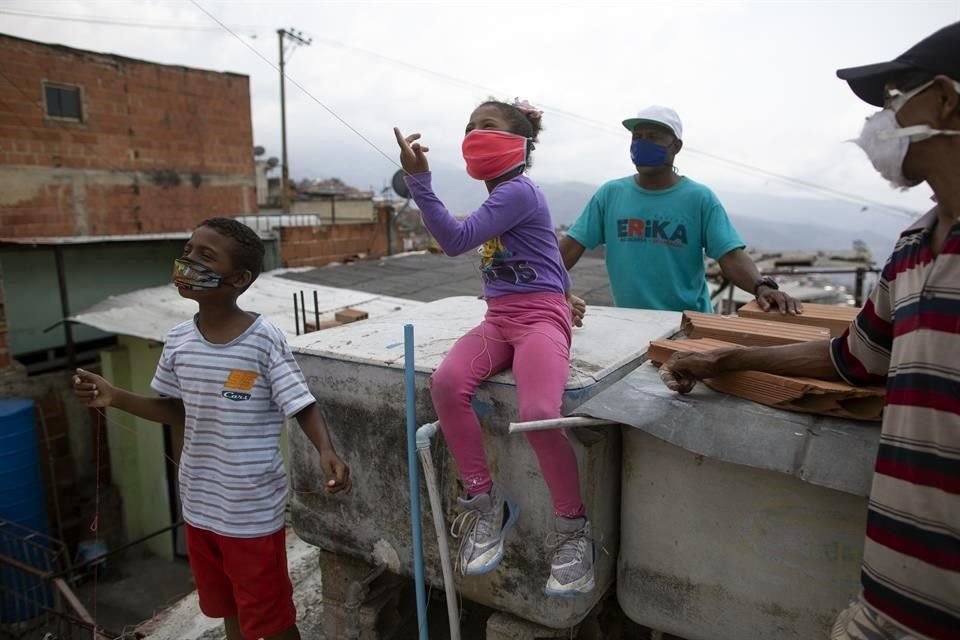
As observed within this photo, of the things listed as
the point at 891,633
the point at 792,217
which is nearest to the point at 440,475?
the point at 891,633

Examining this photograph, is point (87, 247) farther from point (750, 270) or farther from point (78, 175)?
point (750, 270)

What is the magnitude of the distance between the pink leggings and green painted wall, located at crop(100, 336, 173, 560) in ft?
26.7

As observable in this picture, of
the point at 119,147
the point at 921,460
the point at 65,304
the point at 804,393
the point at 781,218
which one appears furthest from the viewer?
the point at 781,218

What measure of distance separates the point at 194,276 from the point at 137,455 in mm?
8920

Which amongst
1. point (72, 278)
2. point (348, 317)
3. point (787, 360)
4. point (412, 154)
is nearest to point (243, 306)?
point (348, 317)

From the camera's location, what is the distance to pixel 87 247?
10.5m

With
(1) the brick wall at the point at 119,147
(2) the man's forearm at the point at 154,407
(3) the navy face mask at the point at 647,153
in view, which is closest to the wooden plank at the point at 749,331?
(3) the navy face mask at the point at 647,153

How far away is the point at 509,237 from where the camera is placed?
241 centimetres

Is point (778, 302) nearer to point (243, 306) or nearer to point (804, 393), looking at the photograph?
point (804, 393)

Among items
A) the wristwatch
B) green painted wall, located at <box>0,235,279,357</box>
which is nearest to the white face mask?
the wristwatch

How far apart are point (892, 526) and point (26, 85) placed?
1313 cm

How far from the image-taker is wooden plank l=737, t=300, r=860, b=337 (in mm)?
2443

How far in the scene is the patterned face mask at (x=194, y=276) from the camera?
2.35m

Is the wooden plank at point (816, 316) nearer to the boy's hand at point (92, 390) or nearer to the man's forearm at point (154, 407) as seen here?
the man's forearm at point (154, 407)
